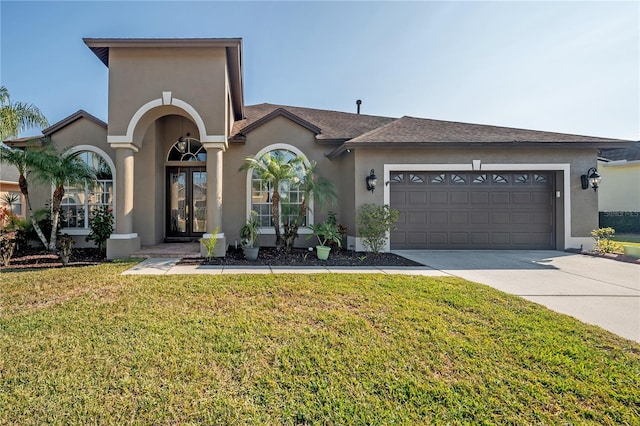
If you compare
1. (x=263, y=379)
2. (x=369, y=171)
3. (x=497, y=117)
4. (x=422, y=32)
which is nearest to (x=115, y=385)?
(x=263, y=379)

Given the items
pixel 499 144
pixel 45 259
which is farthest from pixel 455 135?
pixel 45 259

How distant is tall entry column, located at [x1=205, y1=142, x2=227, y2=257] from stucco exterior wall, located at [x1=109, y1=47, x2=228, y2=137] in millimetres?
610

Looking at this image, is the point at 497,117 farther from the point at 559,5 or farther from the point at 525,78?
the point at 559,5

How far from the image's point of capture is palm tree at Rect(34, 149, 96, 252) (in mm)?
7941

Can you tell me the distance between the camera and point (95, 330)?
A: 360cm

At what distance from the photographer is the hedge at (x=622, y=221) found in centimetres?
1526

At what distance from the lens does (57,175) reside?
8.03 metres

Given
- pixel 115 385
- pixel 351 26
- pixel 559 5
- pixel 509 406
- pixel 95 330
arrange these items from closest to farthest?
pixel 509 406
pixel 115 385
pixel 95 330
pixel 559 5
pixel 351 26

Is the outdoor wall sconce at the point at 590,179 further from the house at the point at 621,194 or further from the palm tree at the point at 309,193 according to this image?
the house at the point at 621,194

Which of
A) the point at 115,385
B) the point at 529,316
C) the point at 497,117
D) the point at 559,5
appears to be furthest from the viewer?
the point at 497,117

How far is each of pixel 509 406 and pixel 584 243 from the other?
10440 millimetres

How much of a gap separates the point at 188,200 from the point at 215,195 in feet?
11.1

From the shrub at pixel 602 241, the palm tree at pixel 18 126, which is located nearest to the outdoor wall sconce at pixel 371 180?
the shrub at pixel 602 241

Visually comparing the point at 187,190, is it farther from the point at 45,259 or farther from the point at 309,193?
the point at 309,193
